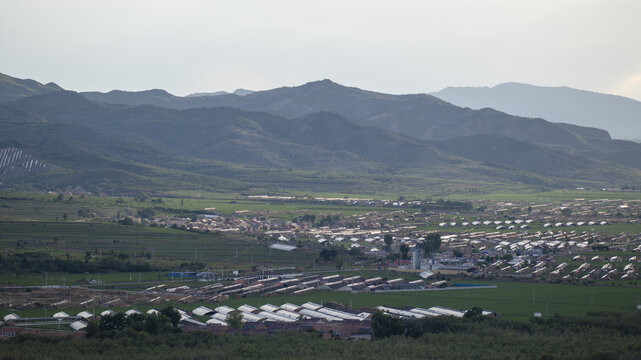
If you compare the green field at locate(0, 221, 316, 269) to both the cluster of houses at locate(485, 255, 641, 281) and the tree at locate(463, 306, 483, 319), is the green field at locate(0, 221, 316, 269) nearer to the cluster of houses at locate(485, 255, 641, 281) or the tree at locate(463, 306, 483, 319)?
Result: the cluster of houses at locate(485, 255, 641, 281)

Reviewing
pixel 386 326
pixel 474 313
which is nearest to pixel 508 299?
pixel 474 313

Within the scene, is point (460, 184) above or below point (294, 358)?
above

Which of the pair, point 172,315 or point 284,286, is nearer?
point 172,315

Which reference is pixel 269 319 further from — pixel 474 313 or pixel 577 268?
pixel 577 268

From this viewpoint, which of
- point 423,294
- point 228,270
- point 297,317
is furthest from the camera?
point 228,270

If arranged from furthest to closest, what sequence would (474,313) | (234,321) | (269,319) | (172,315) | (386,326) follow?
(269,319) < (474,313) < (172,315) < (234,321) < (386,326)

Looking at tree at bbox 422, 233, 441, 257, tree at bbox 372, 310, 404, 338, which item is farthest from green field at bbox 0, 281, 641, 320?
tree at bbox 422, 233, 441, 257

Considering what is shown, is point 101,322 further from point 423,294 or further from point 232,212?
point 232,212

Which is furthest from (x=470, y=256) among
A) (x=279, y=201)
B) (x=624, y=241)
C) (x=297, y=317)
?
(x=279, y=201)
